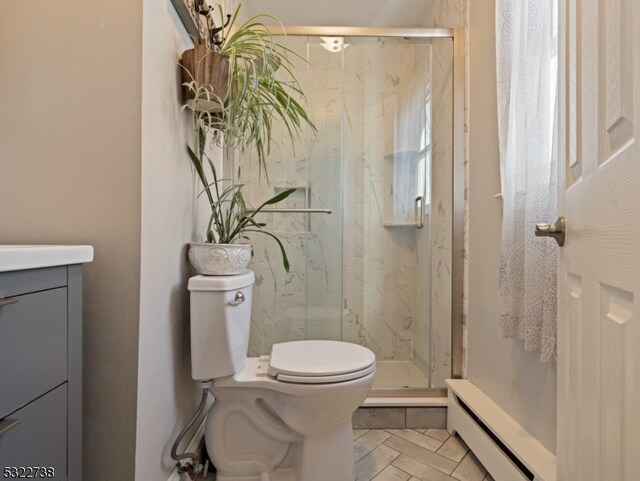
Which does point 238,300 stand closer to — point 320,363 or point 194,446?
point 320,363

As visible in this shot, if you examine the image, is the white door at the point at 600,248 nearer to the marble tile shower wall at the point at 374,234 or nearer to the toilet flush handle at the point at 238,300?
the toilet flush handle at the point at 238,300

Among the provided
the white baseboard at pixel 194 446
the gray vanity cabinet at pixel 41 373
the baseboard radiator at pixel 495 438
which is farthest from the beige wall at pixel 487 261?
the gray vanity cabinet at pixel 41 373

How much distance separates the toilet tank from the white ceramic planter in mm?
27

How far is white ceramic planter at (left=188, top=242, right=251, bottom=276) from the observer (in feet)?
3.76

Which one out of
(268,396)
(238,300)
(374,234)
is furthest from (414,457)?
(374,234)

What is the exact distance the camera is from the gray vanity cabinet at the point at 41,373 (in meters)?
0.50

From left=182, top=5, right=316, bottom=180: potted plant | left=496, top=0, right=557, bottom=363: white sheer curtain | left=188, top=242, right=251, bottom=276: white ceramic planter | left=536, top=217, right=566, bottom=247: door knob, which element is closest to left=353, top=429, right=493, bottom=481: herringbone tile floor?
left=496, top=0, right=557, bottom=363: white sheer curtain

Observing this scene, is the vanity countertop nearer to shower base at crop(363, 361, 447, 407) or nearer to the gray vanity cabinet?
the gray vanity cabinet

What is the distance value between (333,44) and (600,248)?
73.6 inches

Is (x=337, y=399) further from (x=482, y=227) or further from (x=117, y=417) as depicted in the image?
(x=482, y=227)

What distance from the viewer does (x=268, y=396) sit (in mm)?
1219

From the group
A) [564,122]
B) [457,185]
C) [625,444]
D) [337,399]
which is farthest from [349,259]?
[625,444]

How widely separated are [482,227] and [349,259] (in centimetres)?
87

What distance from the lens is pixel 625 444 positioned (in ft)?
1.58
